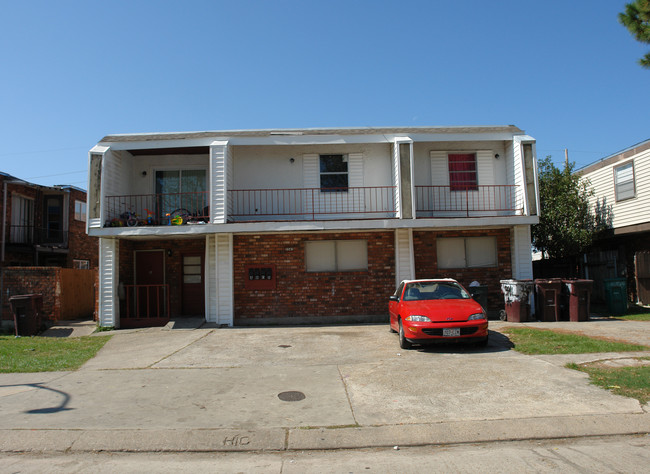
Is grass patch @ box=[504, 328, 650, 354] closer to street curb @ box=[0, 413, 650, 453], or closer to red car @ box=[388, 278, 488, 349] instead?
red car @ box=[388, 278, 488, 349]

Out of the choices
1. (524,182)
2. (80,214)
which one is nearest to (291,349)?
(524,182)

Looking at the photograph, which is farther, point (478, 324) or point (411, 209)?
point (411, 209)

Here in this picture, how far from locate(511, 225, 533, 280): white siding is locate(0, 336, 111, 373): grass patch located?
11.6 m

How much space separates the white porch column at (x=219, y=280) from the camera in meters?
13.0

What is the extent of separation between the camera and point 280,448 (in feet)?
14.6

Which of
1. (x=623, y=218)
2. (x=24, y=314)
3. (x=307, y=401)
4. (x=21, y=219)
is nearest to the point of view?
(x=307, y=401)

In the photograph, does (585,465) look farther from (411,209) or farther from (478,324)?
(411,209)

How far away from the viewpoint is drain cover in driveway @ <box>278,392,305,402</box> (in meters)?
5.77

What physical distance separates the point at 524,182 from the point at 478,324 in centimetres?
668

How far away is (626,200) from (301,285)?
1220 cm

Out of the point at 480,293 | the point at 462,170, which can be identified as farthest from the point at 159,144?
the point at 480,293

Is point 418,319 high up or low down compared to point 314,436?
up

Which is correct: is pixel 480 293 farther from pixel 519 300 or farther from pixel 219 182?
pixel 219 182

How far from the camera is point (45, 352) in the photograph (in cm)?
962
